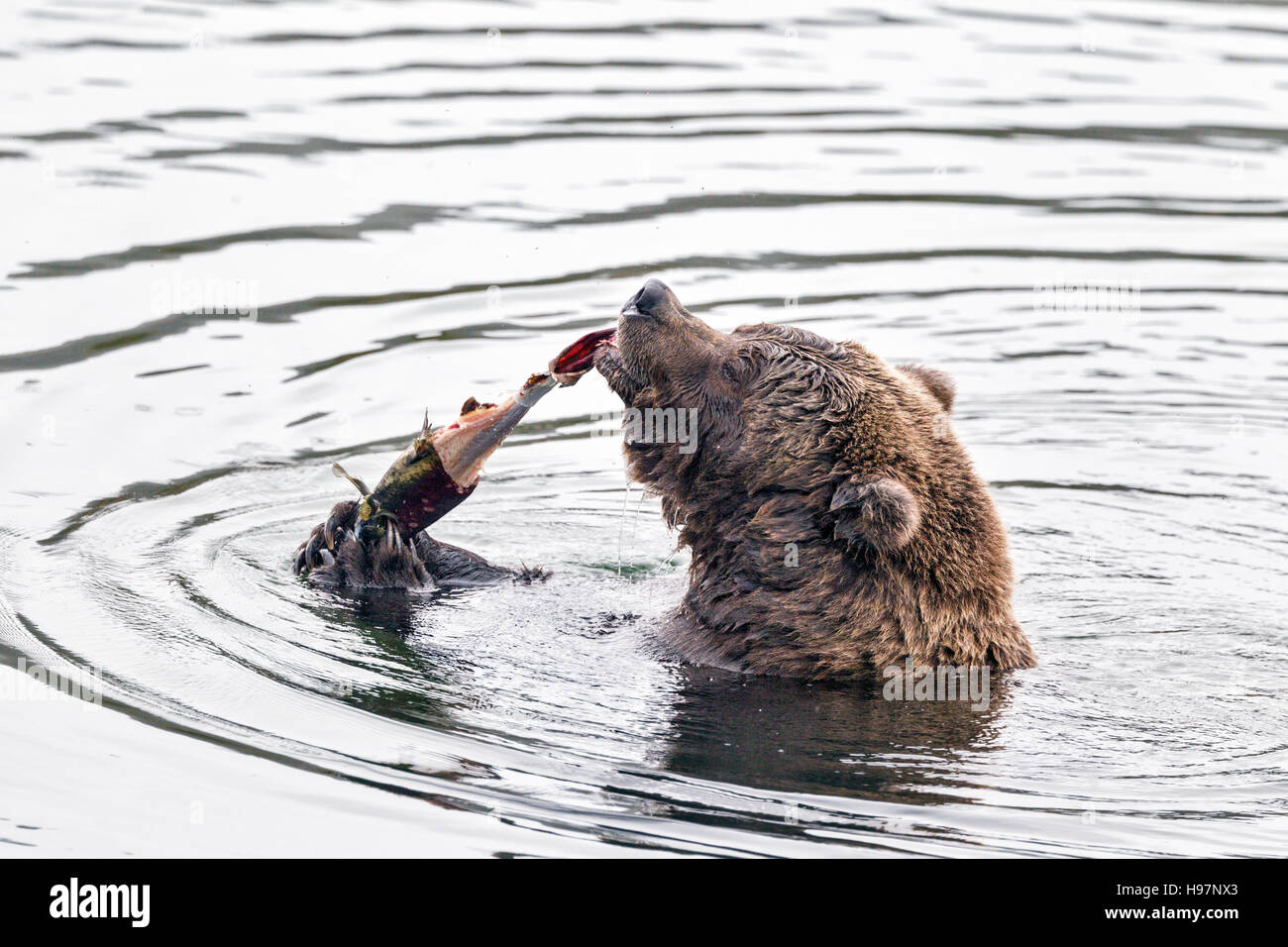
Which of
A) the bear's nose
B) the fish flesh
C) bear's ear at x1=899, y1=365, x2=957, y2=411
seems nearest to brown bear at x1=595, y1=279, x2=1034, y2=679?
the bear's nose

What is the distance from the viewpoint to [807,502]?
292 inches

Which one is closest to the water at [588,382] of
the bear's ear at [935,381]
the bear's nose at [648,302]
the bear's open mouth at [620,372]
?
the bear's open mouth at [620,372]

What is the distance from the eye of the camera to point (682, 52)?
18.0 metres

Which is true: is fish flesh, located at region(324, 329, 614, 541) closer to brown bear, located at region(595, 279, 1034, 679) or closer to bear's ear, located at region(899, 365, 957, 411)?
brown bear, located at region(595, 279, 1034, 679)

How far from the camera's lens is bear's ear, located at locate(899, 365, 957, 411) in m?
8.18

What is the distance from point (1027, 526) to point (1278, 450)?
2.10 meters

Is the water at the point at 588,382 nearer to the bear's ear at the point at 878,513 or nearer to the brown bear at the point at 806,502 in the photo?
the brown bear at the point at 806,502

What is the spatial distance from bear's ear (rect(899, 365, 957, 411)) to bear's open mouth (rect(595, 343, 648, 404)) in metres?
1.31

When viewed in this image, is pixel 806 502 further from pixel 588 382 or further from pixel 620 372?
pixel 588 382

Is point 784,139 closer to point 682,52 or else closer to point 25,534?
point 682,52

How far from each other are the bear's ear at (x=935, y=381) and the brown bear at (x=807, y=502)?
204 millimetres

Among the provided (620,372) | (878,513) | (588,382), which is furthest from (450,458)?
(588,382)

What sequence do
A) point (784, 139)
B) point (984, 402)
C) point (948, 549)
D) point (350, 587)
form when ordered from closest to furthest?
point (948, 549)
point (350, 587)
point (984, 402)
point (784, 139)
